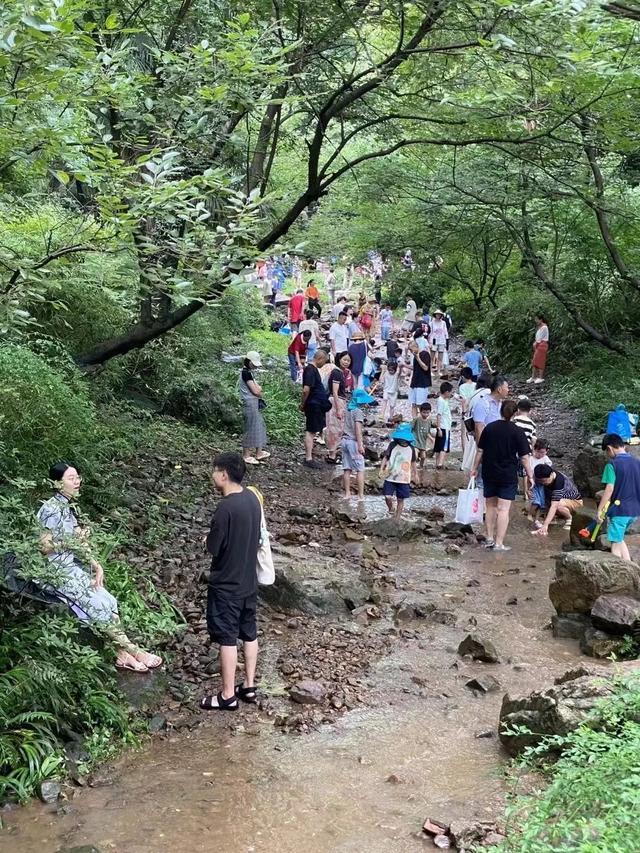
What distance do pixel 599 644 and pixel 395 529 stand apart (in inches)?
146

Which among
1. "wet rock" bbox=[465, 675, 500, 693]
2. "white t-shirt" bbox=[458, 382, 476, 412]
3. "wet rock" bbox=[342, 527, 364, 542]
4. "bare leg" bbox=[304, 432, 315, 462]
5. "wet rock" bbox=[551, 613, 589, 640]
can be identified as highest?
"white t-shirt" bbox=[458, 382, 476, 412]

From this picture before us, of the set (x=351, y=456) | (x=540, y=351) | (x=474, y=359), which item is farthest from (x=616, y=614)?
(x=540, y=351)

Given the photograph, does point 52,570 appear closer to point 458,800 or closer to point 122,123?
point 458,800

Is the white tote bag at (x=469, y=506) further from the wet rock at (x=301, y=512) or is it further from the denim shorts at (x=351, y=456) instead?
the wet rock at (x=301, y=512)

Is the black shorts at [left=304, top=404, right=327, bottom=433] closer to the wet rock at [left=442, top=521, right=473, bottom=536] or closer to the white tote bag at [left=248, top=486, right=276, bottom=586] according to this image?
the wet rock at [left=442, top=521, right=473, bottom=536]

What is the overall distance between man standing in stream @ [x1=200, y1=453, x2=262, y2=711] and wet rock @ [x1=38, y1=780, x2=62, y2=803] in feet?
4.11

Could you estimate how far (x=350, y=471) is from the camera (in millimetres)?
11727

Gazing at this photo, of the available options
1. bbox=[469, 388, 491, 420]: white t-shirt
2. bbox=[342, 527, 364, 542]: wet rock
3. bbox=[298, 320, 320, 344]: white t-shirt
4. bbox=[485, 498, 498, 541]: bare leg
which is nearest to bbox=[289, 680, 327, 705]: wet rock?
bbox=[342, 527, 364, 542]: wet rock

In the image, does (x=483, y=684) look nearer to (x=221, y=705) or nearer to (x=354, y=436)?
(x=221, y=705)

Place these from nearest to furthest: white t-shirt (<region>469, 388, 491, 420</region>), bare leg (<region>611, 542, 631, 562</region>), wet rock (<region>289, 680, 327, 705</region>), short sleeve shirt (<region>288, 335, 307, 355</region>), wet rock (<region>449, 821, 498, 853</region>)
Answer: wet rock (<region>449, 821, 498, 853</region>) → wet rock (<region>289, 680, 327, 705</region>) → bare leg (<region>611, 542, 631, 562</region>) → white t-shirt (<region>469, 388, 491, 420</region>) → short sleeve shirt (<region>288, 335, 307, 355</region>)

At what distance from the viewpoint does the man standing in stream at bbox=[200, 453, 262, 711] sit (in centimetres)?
581

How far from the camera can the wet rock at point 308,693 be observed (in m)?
6.05

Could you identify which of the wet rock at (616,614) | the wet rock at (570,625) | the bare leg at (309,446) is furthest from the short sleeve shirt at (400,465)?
the wet rock at (616,614)

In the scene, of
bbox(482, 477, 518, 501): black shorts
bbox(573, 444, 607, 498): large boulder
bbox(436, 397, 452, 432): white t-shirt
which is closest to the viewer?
bbox(482, 477, 518, 501): black shorts
